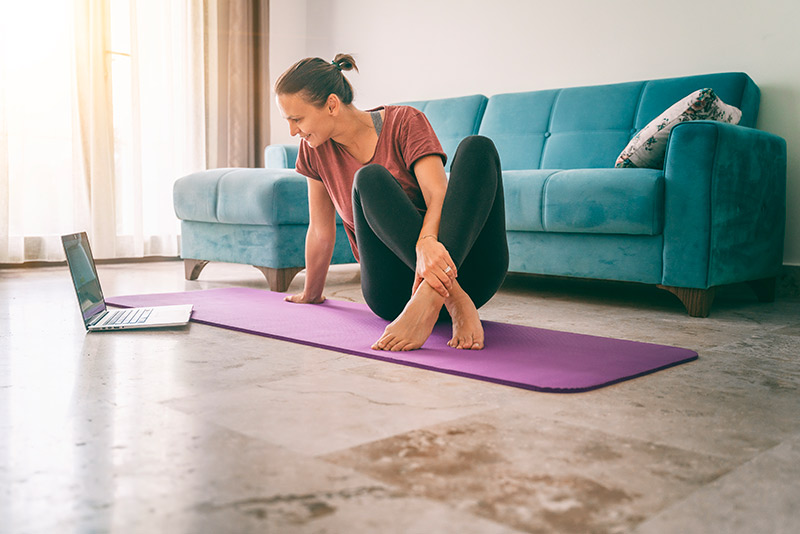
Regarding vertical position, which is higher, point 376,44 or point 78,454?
point 376,44

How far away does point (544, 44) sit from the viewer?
3.74 meters

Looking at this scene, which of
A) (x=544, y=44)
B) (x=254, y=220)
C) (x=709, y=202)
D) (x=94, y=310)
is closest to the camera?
(x=94, y=310)

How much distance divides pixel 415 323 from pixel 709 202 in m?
1.25

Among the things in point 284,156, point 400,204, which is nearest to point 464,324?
point 400,204

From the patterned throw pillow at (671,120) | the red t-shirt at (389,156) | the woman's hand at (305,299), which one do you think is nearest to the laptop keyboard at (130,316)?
the woman's hand at (305,299)

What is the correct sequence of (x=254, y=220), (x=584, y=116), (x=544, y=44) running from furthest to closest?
(x=544, y=44), (x=584, y=116), (x=254, y=220)

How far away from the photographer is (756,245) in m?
2.59

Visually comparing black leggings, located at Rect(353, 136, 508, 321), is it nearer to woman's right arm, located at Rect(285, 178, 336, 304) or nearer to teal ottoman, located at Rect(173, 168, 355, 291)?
woman's right arm, located at Rect(285, 178, 336, 304)

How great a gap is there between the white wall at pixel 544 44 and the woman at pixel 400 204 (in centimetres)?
192

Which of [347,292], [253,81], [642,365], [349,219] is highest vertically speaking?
[253,81]

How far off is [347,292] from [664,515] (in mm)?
2153

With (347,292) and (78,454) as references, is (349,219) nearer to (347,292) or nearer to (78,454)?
(347,292)

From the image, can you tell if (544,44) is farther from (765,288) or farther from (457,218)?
(457,218)

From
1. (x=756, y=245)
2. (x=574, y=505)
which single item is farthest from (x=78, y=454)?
(x=756, y=245)
